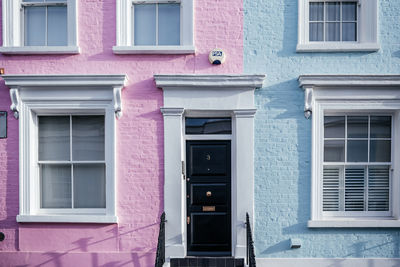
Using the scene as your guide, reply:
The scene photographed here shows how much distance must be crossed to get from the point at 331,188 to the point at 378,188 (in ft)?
2.67

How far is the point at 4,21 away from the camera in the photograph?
5.04 m

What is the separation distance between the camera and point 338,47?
16.1ft

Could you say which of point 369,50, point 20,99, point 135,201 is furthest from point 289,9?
point 20,99

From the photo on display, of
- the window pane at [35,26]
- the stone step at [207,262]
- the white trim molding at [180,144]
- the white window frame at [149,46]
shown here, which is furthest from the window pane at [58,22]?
the stone step at [207,262]

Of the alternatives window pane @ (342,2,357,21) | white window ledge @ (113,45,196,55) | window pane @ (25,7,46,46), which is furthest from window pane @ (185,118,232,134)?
window pane @ (25,7,46,46)

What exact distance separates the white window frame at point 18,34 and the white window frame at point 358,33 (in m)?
3.77

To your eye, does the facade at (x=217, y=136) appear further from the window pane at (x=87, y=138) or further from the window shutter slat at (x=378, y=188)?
the window pane at (x=87, y=138)

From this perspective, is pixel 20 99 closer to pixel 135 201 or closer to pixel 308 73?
pixel 135 201

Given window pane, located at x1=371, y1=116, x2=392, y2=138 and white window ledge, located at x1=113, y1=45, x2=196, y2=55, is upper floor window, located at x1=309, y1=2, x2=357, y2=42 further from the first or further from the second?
white window ledge, located at x1=113, y1=45, x2=196, y2=55

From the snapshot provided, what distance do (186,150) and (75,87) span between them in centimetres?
213

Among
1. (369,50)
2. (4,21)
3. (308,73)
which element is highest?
(4,21)

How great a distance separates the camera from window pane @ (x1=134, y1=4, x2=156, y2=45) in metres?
5.20

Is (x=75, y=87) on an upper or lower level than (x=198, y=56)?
lower

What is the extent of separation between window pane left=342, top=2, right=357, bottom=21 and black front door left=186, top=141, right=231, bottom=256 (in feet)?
9.92
